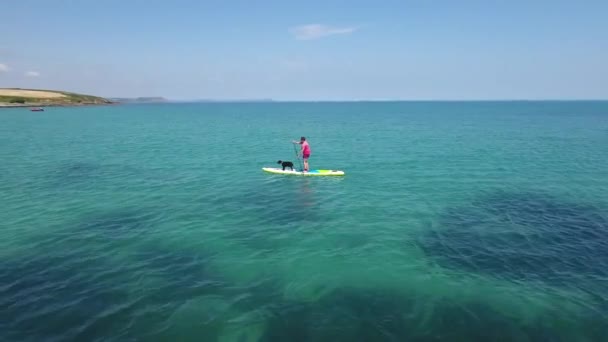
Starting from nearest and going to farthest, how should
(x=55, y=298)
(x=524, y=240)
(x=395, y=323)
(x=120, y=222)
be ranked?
(x=395, y=323)
(x=55, y=298)
(x=524, y=240)
(x=120, y=222)

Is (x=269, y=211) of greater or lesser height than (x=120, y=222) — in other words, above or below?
above

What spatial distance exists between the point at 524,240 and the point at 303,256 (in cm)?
1125

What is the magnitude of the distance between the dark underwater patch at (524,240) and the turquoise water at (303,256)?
0.10m

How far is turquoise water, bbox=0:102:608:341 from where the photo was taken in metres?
11.9

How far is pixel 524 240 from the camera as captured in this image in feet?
61.1

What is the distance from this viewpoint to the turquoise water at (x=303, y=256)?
11.9 metres

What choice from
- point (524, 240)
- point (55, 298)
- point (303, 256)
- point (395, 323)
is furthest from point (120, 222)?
point (524, 240)

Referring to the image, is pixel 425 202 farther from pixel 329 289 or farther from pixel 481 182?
pixel 329 289

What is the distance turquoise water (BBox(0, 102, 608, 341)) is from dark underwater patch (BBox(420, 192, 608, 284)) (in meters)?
0.10

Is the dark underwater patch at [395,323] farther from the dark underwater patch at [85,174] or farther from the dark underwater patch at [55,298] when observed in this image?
the dark underwater patch at [85,174]

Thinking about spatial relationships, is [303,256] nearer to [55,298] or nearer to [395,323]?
[395,323]

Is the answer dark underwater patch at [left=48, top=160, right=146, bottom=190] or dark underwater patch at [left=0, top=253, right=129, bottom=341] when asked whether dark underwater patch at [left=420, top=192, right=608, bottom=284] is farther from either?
dark underwater patch at [left=48, top=160, right=146, bottom=190]

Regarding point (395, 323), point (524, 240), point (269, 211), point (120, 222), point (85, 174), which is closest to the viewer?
point (395, 323)

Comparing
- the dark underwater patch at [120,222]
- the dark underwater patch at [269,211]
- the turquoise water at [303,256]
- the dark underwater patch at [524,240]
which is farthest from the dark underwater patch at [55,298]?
the dark underwater patch at [524,240]
